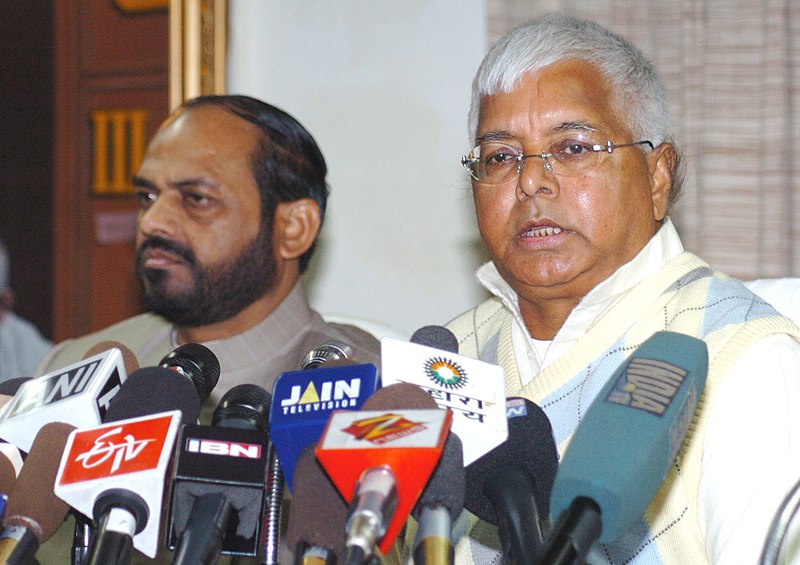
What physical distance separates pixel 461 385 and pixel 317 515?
0.74 feet

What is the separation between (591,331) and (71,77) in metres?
2.01

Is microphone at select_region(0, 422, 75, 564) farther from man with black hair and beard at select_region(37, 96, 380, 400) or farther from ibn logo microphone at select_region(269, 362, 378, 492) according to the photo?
man with black hair and beard at select_region(37, 96, 380, 400)

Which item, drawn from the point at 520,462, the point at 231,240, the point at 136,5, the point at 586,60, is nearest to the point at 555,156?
the point at 586,60

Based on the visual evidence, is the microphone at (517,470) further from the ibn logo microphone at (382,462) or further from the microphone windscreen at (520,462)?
the ibn logo microphone at (382,462)

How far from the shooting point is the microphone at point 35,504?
3.25ft

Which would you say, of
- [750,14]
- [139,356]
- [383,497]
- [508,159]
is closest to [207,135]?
[139,356]

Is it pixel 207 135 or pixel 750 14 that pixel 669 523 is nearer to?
A: pixel 207 135

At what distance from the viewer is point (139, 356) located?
2.47m

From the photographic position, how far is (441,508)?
0.94 m

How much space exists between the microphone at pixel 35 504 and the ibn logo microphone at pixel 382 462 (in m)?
0.31

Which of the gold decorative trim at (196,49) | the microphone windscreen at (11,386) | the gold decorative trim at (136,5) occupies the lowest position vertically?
the microphone windscreen at (11,386)

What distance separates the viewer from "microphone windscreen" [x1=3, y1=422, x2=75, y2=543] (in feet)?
3.35

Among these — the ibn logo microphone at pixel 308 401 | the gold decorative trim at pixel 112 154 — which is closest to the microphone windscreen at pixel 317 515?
the ibn logo microphone at pixel 308 401

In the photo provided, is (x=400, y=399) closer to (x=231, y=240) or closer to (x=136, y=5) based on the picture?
(x=231, y=240)
